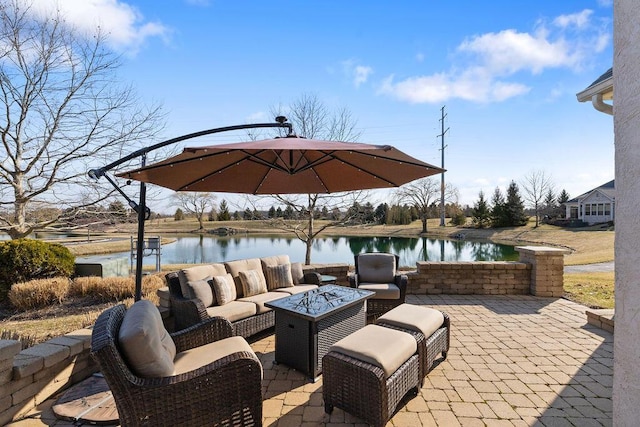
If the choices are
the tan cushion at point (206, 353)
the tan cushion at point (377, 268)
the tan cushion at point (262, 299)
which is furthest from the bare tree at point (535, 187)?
the tan cushion at point (206, 353)

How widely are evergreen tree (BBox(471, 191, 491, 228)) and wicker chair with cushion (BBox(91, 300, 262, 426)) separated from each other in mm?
32893

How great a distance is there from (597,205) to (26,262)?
38.7m

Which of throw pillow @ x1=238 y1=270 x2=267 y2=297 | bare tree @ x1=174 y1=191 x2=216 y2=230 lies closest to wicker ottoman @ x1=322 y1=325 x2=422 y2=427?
throw pillow @ x1=238 y1=270 x2=267 y2=297

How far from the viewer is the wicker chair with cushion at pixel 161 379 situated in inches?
66.7

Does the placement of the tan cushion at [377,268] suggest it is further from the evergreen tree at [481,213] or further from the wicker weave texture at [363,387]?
the evergreen tree at [481,213]

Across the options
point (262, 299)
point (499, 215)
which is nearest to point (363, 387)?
point (262, 299)

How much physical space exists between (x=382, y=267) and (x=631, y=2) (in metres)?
4.03

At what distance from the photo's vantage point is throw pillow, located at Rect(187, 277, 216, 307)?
354 centimetres

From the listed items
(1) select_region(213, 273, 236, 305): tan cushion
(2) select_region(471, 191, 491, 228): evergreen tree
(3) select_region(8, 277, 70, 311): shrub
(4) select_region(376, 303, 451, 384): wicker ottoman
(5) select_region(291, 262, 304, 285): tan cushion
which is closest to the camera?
(4) select_region(376, 303, 451, 384): wicker ottoman

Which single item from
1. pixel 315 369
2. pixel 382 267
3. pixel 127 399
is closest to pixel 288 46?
pixel 382 267

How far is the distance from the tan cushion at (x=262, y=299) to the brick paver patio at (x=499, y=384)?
0.39 m

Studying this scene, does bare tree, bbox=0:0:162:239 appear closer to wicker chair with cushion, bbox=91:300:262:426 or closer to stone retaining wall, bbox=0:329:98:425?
stone retaining wall, bbox=0:329:98:425

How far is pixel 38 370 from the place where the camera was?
237 cm

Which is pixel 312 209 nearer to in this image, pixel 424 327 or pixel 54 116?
pixel 54 116
